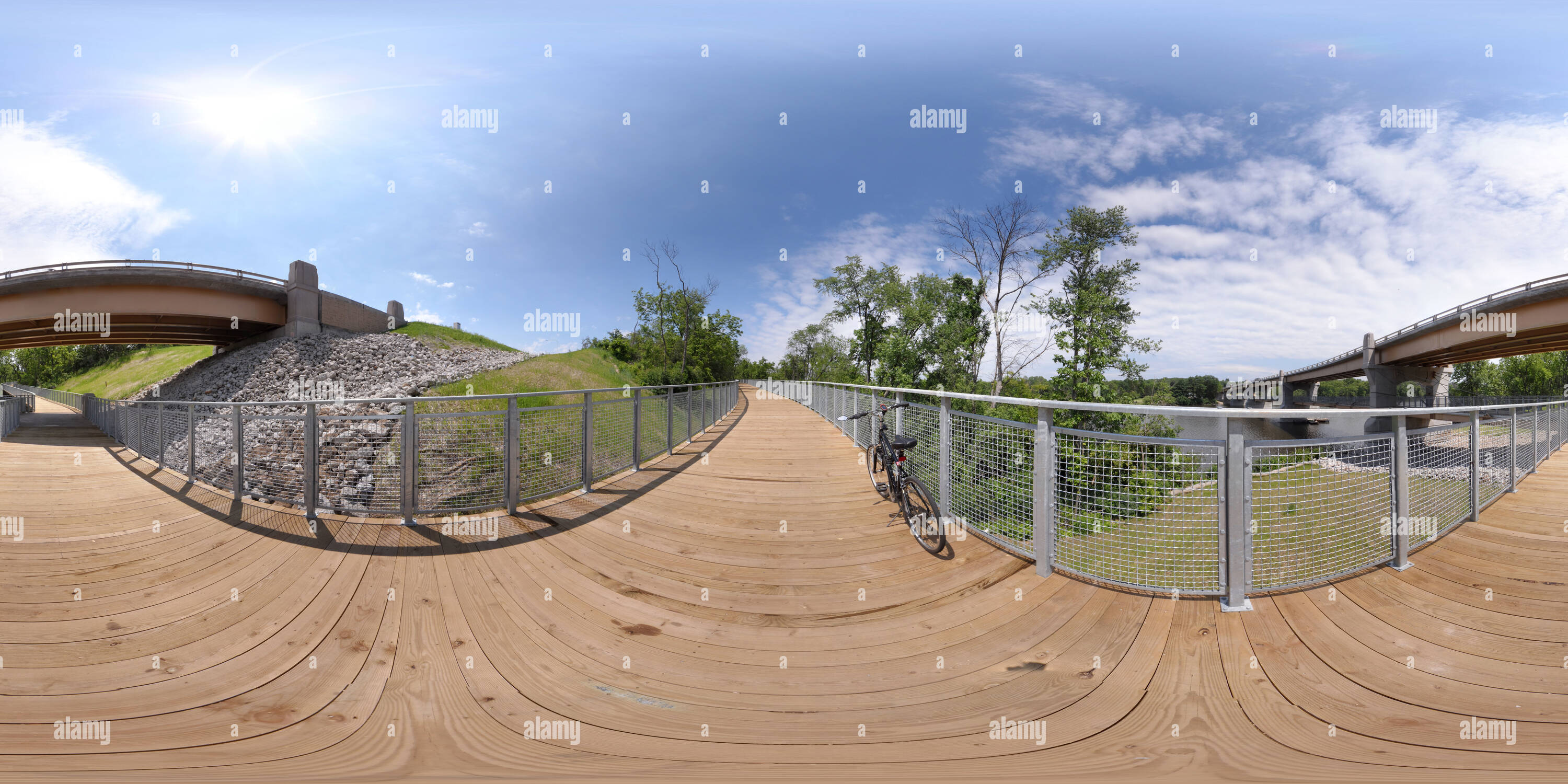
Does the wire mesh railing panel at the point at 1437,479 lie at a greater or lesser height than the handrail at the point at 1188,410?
lesser

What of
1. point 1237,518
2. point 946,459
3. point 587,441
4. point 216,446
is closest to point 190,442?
point 216,446

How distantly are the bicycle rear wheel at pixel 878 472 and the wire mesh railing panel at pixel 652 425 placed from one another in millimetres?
3232

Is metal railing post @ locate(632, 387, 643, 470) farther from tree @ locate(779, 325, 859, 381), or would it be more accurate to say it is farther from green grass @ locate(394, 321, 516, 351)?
tree @ locate(779, 325, 859, 381)

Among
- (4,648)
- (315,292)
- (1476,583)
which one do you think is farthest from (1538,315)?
(315,292)

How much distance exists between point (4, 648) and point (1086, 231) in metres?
27.2

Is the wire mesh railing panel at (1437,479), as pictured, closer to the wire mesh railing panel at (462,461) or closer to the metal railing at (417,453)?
the metal railing at (417,453)

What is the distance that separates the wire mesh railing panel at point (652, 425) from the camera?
738cm

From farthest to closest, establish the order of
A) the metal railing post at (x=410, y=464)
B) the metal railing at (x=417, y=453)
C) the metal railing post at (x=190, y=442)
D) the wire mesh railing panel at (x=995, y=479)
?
1. the metal railing post at (x=190, y=442)
2. the metal railing at (x=417, y=453)
3. the metal railing post at (x=410, y=464)
4. the wire mesh railing panel at (x=995, y=479)

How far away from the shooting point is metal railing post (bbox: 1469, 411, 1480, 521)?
16.8 feet

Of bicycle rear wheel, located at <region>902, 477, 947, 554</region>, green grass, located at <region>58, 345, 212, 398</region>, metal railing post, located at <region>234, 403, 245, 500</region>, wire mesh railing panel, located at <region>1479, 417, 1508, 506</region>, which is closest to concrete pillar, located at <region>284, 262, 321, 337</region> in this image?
green grass, located at <region>58, 345, 212, 398</region>

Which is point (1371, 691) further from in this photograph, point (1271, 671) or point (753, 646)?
point (753, 646)

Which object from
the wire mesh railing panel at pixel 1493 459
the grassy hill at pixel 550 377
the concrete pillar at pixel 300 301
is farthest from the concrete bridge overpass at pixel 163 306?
the wire mesh railing panel at pixel 1493 459

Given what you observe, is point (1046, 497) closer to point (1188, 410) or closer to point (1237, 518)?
point (1237, 518)

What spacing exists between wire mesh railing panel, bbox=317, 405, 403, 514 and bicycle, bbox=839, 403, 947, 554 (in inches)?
179
